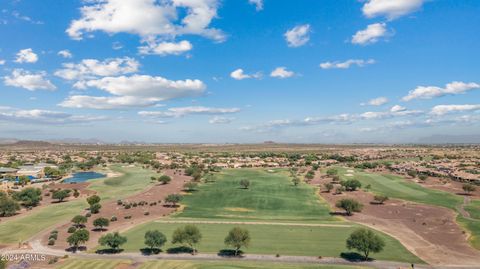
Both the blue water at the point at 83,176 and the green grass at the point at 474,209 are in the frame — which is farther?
the blue water at the point at 83,176

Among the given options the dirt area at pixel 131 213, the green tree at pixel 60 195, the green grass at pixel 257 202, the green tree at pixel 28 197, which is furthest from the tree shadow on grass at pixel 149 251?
the green tree at pixel 60 195

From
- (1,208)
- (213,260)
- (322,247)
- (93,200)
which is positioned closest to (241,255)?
(213,260)

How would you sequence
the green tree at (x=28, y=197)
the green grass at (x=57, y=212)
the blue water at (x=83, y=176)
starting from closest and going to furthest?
the green grass at (x=57, y=212) → the green tree at (x=28, y=197) → the blue water at (x=83, y=176)

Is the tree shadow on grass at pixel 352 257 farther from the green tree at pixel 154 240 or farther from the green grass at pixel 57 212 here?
the green grass at pixel 57 212

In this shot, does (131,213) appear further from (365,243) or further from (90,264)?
(365,243)

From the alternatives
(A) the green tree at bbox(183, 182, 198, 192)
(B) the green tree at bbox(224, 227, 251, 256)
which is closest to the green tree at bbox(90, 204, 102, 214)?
(A) the green tree at bbox(183, 182, 198, 192)

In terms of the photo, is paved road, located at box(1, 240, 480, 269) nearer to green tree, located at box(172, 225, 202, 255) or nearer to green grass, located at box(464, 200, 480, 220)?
green tree, located at box(172, 225, 202, 255)
